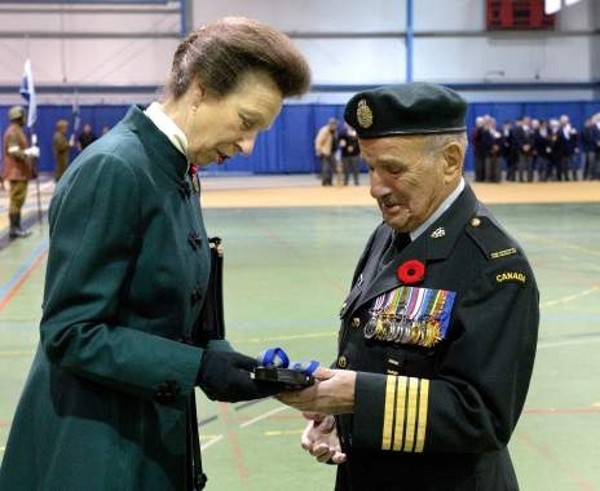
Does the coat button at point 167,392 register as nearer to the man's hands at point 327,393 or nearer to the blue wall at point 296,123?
the man's hands at point 327,393

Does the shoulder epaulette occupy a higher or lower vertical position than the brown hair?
lower

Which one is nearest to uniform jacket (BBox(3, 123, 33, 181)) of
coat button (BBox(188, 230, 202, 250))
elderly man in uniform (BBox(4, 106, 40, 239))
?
elderly man in uniform (BBox(4, 106, 40, 239))

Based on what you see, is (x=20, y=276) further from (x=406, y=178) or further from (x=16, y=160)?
(x=406, y=178)

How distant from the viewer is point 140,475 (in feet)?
6.30

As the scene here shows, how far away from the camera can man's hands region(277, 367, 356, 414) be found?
6.18ft

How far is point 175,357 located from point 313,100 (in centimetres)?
2978

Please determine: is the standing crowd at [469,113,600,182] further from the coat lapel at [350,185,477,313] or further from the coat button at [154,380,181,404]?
the coat button at [154,380,181,404]

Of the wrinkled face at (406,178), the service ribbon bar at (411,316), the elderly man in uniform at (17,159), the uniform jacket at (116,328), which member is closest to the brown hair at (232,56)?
the uniform jacket at (116,328)

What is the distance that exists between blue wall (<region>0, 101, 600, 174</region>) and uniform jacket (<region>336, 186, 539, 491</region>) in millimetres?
28171

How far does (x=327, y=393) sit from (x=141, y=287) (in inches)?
17.7

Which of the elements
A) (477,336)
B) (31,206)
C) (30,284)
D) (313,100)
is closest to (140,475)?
(477,336)

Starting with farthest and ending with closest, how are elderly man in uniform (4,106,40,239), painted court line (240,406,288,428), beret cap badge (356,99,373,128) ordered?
elderly man in uniform (4,106,40,239), painted court line (240,406,288,428), beret cap badge (356,99,373,128)

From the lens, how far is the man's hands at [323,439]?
2.34m

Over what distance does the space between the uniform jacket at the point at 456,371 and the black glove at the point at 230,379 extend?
224 mm
